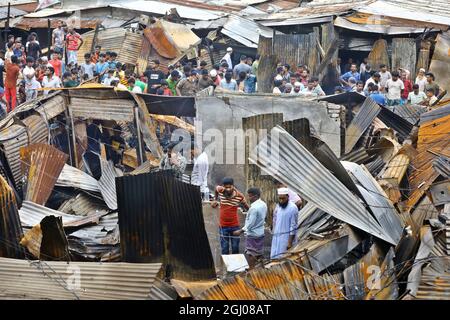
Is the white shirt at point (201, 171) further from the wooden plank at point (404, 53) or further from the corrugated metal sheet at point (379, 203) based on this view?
the wooden plank at point (404, 53)

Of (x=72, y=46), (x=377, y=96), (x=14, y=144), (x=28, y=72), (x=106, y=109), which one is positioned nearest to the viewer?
(x=14, y=144)

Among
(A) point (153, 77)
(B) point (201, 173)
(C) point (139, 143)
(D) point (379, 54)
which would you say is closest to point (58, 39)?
(A) point (153, 77)

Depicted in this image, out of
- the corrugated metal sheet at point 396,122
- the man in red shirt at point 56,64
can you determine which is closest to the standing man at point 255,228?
the corrugated metal sheet at point 396,122

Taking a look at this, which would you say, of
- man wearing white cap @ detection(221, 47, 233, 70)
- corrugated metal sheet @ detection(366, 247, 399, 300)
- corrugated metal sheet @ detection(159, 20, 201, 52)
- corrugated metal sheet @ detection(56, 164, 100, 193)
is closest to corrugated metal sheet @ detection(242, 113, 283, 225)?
corrugated metal sheet @ detection(56, 164, 100, 193)

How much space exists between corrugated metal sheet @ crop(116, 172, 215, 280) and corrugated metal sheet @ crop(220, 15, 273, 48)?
14624mm

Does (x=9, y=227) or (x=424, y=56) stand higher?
(x=9, y=227)

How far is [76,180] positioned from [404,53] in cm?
1091

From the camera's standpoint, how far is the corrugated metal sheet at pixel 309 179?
37.1 feet

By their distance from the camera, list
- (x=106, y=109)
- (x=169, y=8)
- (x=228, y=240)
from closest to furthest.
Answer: (x=228, y=240) → (x=106, y=109) → (x=169, y=8)

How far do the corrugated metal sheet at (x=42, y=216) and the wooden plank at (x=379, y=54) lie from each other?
39.6ft

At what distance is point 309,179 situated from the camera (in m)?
11.4

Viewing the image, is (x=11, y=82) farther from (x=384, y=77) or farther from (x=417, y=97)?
(x=417, y=97)

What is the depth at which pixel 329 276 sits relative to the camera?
10.7m

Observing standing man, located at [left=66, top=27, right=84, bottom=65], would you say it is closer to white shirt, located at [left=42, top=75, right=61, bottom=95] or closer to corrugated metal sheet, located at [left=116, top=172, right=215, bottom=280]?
white shirt, located at [left=42, top=75, right=61, bottom=95]
